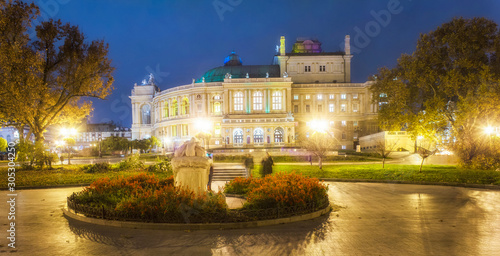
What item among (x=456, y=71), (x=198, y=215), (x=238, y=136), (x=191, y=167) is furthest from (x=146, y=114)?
(x=198, y=215)

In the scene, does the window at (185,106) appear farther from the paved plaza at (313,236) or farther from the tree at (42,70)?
the paved plaza at (313,236)

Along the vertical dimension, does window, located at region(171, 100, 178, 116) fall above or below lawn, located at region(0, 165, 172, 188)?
above

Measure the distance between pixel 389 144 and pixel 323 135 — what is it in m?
23.4

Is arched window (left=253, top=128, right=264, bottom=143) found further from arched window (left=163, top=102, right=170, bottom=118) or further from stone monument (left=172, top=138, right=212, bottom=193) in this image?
stone monument (left=172, top=138, right=212, bottom=193)

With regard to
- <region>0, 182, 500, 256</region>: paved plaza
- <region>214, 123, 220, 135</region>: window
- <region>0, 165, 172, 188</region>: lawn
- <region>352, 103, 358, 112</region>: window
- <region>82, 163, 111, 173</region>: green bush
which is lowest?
<region>0, 182, 500, 256</region>: paved plaza

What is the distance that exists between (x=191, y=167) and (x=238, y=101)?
7364cm

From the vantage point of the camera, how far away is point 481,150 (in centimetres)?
2545

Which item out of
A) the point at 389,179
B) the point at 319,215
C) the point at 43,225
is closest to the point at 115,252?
the point at 43,225

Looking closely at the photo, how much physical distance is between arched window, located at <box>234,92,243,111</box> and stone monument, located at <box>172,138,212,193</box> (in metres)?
73.0

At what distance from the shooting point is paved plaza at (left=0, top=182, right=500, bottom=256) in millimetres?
7984

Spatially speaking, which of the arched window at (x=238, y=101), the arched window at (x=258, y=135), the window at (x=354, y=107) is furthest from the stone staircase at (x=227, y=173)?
the window at (x=354, y=107)

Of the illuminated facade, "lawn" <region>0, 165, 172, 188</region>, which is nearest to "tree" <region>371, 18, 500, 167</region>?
"lawn" <region>0, 165, 172, 188</region>

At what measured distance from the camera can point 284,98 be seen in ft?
274

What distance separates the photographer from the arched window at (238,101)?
277ft
